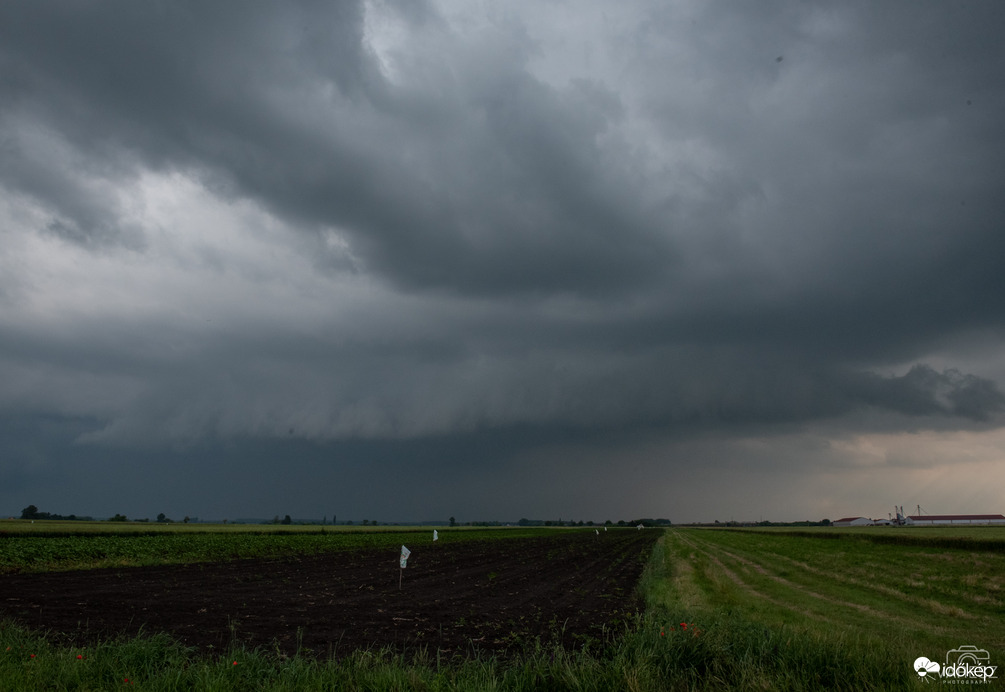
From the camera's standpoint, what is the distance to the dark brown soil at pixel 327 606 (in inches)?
534

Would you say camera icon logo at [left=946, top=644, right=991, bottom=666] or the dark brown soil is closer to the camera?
camera icon logo at [left=946, top=644, right=991, bottom=666]

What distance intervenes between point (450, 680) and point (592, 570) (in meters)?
27.8

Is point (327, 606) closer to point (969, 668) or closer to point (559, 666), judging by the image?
point (559, 666)

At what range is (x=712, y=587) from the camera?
25.5 meters

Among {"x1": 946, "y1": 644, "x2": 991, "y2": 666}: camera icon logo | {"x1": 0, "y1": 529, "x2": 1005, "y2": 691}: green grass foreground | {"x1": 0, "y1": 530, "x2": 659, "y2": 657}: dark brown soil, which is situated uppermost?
{"x1": 0, "y1": 529, "x2": 1005, "y2": 691}: green grass foreground

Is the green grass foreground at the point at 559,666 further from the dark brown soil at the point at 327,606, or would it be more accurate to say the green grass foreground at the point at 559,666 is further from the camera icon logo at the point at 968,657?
the dark brown soil at the point at 327,606

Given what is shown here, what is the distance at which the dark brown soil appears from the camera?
13.6 meters

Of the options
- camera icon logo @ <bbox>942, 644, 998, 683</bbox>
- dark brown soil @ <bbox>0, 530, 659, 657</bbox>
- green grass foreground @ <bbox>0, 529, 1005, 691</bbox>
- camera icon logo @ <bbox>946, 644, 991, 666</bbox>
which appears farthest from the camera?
dark brown soil @ <bbox>0, 530, 659, 657</bbox>

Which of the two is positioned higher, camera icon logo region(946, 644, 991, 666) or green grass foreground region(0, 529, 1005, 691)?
green grass foreground region(0, 529, 1005, 691)

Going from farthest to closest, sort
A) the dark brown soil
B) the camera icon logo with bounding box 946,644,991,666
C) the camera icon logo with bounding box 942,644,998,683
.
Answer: the dark brown soil < the camera icon logo with bounding box 946,644,991,666 < the camera icon logo with bounding box 942,644,998,683

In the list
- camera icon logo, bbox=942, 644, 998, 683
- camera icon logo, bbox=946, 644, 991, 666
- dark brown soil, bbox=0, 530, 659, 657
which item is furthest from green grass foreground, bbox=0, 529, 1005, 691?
dark brown soil, bbox=0, 530, 659, 657

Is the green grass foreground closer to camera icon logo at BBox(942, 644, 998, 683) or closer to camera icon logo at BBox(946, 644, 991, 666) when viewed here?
camera icon logo at BBox(946, 644, 991, 666)

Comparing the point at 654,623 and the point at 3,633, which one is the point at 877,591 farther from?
the point at 3,633

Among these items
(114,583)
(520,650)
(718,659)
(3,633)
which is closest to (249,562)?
(114,583)
